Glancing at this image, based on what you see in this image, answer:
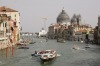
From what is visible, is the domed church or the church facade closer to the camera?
the church facade

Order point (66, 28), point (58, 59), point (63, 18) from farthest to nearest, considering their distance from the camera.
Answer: point (63, 18) → point (66, 28) → point (58, 59)

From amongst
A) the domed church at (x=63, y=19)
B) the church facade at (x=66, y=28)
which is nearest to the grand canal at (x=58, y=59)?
the church facade at (x=66, y=28)

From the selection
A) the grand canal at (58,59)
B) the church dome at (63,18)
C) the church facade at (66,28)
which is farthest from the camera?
the church dome at (63,18)

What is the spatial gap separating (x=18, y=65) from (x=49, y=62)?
13.8 ft

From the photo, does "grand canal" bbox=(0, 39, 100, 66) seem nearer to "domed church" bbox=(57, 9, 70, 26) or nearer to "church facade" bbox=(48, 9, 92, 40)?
"church facade" bbox=(48, 9, 92, 40)

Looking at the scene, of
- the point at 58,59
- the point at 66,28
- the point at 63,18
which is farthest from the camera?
the point at 63,18

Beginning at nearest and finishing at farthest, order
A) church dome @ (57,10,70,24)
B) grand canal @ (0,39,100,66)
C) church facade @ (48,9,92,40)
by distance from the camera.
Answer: grand canal @ (0,39,100,66)
church facade @ (48,9,92,40)
church dome @ (57,10,70,24)

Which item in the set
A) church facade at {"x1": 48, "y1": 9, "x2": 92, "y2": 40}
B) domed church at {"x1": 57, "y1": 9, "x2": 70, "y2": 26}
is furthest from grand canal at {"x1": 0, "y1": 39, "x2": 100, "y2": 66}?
domed church at {"x1": 57, "y1": 9, "x2": 70, "y2": 26}

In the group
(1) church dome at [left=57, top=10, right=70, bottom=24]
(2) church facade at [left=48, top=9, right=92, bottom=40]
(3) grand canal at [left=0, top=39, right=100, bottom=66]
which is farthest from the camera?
(1) church dome at [left=57, top=10, right=70, bottom=24]

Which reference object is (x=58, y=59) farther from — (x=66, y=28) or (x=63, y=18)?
(x=63, y=18)

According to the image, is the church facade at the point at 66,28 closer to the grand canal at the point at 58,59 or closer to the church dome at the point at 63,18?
the church dome at the point at 63,18

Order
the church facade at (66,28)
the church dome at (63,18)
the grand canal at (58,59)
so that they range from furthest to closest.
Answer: the church dome at (63,18) < the church facade at (66,28) < the grand canal at (58,59)

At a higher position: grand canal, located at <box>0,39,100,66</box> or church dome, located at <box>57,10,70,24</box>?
church dome, located at <box>57,10,70,24</box>

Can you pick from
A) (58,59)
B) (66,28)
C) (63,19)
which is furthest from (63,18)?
(58,59)
